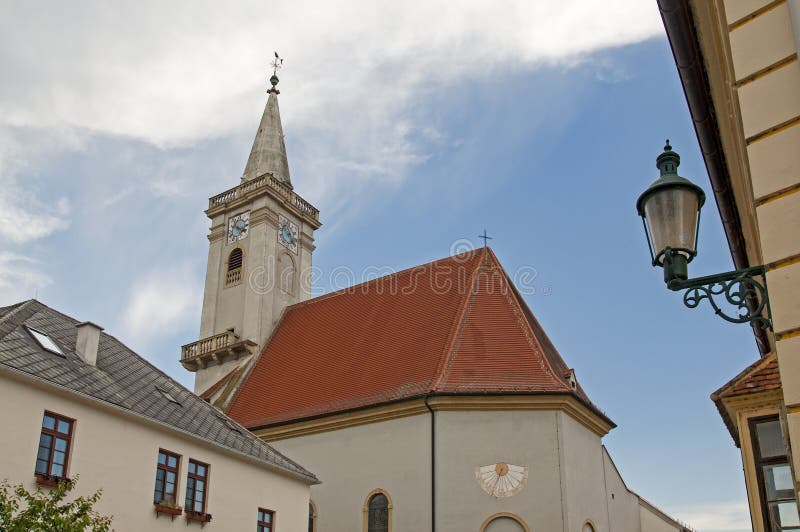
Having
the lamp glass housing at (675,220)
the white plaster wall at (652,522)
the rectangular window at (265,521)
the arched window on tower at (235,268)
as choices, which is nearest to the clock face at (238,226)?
the arched window on tower at (235,268)

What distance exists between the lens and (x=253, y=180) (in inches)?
1380

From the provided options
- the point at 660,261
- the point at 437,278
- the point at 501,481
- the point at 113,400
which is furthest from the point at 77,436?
the point at 437,278

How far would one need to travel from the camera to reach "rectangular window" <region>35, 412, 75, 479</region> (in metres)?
13.7

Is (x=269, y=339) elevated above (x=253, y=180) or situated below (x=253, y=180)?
below

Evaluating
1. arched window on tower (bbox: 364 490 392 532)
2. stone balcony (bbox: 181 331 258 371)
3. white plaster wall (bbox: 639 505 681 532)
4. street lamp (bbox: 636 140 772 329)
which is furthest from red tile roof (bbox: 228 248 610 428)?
street lamp (bbox: 636 140 772 329)

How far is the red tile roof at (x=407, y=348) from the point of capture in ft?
75.7

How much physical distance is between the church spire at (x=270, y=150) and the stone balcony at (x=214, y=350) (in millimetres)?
8095

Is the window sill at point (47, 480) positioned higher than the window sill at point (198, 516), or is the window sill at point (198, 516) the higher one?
the window sill at point (47, 480)

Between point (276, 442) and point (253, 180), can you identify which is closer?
point (276, 442)

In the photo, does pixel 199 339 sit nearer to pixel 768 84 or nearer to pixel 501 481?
pixel 501 481

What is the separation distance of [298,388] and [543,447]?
9.50 m

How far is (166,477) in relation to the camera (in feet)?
53.8

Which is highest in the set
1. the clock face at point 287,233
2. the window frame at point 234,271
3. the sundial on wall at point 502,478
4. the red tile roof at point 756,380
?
the clock face at point 287,233

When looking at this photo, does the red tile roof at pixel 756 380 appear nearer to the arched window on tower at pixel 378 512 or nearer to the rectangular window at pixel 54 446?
the rectangular window at pixel 54 446
